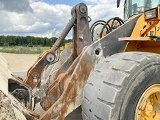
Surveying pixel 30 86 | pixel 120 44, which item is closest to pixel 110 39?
pixel 120 44

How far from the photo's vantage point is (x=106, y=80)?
340cm

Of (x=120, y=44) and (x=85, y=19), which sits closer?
(x=120, y=44)

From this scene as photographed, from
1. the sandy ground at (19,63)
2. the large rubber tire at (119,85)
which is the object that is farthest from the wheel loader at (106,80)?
the sandy ground at (19,63)

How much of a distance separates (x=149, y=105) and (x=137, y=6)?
2911mm

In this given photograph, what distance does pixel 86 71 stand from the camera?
13.4 feet

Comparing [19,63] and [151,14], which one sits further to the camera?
[19,63]

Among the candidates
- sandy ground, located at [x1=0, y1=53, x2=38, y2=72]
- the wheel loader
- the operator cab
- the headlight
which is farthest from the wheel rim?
sandy ground, located at [x1=0, y1=53, x2=38, y2=72]

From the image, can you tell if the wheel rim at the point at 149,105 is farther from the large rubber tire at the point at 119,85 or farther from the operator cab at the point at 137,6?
the operator cab at the point at 137,6

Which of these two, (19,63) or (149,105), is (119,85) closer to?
(149,105)

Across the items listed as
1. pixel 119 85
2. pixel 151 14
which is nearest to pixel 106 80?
pixel 119 85

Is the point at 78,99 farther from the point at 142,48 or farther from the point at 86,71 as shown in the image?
the point at 142,48

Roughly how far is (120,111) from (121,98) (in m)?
0.14

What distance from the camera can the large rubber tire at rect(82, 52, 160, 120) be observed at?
3.27 meters

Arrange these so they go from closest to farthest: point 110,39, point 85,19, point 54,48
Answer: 1. point 110,39
2. point 85,19
3. point 54,48
